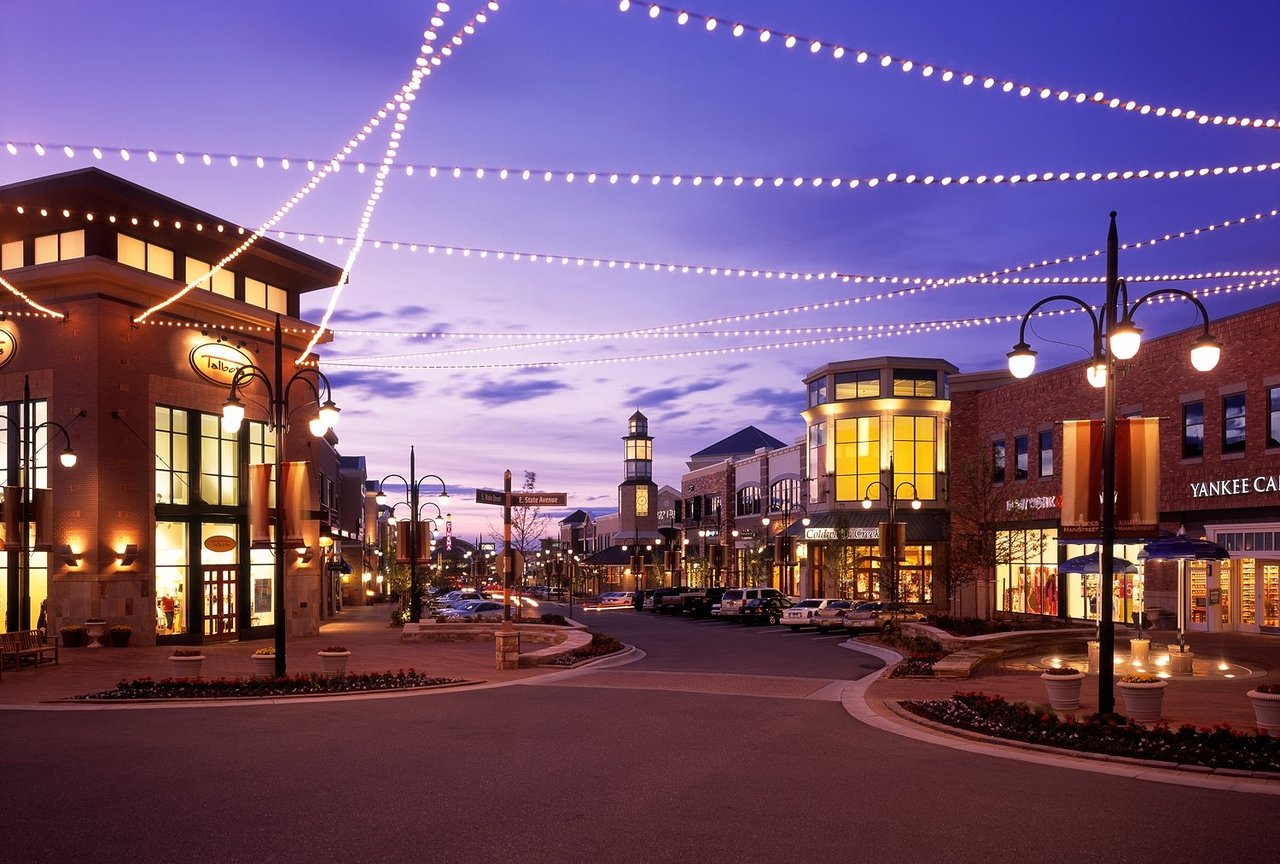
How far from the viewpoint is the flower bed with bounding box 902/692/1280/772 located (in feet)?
41.3

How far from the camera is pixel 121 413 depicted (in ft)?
110

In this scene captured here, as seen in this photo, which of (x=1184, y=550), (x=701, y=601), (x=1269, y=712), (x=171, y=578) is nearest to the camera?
(x=1269, y=712)

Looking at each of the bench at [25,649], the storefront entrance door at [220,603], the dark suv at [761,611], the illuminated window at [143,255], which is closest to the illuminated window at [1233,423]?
the dark suv at [761,611]

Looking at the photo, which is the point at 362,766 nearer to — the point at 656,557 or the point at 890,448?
the point at 890,448

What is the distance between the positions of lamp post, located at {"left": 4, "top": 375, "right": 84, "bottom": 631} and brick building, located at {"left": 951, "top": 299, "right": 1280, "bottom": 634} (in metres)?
30.2

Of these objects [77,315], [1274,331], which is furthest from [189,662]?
[1274,331]

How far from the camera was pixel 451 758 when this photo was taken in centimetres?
1361

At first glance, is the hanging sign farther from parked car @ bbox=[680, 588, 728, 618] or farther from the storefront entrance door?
parked car @ bbox=[680, 588, 728, 618]

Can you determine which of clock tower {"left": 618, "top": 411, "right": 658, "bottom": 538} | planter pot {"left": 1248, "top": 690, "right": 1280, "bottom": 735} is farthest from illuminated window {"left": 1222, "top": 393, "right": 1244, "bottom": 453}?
clock tower {"left": 618, "top": 411, "right": 658, "bottom": 538}

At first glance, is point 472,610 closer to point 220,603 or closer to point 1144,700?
point 220,603

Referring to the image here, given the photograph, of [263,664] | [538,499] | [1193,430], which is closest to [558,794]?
[263,664]

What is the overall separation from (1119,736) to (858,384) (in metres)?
52.1

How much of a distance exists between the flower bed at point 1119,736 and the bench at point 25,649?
21831 mm

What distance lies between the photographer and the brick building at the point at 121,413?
32.8 metres
